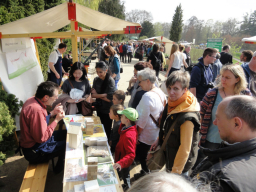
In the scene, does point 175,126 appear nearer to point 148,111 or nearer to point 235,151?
point 148,111

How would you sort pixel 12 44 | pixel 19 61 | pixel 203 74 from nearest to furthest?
pixel 203 74
pixel 12 44
pixel 19 61

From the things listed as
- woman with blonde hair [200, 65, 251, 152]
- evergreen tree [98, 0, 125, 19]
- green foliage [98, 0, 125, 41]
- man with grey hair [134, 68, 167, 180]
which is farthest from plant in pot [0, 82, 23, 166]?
evergreen tree [98, 0, 125, 19]

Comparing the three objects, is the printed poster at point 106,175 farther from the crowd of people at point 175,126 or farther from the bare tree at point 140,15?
the bare tree at point 140,15

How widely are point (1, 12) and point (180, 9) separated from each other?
1778 inches

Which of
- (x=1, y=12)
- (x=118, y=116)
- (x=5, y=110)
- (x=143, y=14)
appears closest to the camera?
(x=5, y=110)

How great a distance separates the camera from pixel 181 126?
181 centimetres

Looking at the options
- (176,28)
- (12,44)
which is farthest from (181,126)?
(176,28)

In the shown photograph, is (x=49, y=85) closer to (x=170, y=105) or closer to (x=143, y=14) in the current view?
(x=170, y=105)

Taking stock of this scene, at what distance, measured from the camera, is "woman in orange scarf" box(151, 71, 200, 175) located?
1.77m

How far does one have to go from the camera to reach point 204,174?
107 cm

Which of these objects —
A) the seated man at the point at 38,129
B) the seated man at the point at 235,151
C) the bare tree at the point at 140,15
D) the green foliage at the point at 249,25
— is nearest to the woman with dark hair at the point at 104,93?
the seated man at the point at 38,129

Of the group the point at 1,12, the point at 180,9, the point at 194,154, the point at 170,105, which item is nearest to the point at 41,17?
the point at 1,12

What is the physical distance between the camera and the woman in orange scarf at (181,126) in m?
1.77

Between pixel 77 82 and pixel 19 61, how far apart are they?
66.8 inches
